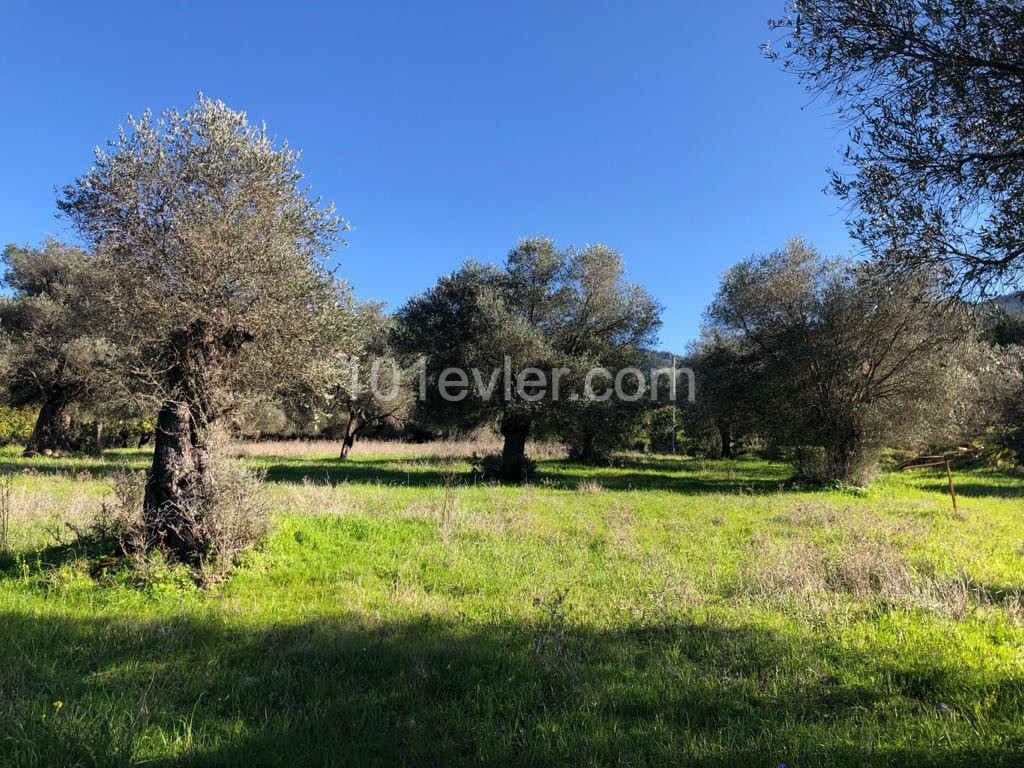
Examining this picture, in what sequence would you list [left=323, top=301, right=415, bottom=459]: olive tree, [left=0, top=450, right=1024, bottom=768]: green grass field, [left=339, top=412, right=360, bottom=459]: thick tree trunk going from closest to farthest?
[left=0, top=450, right=1024, bottom=768]: green grass field, [left=323, top=301, right=415, bottom=459]: olive tree, [left=339, top=412, right=360, bottom=459]: thick tree trunk

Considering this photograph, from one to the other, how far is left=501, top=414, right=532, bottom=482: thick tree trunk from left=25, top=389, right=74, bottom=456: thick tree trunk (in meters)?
21.6

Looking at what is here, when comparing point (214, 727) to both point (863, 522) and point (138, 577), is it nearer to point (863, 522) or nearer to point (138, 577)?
point (138, 577)

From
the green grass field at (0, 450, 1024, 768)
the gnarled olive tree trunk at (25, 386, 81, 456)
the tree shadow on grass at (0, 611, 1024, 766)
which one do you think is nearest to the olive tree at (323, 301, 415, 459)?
the gnarled olive tree trunk at (25, 386, 81, 456)

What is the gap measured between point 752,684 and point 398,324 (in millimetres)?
20666

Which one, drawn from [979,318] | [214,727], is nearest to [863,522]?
[979,318]

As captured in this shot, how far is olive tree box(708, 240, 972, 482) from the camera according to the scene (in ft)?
58.3

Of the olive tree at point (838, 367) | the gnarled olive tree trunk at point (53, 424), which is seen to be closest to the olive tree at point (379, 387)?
the gnarled olive tree trunk at point (53, 424)

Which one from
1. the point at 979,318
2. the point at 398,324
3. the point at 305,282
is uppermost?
the point at 398,324

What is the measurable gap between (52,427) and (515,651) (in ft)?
106

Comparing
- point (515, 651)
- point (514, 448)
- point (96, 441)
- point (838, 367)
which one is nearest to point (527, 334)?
point (514, 448)

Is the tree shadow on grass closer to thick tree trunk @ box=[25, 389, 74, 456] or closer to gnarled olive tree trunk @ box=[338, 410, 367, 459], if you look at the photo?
gnarled olive tree trunk @ box=[338, 410, 367, 459]

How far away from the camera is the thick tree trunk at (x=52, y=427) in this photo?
26.0 m

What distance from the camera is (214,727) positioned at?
347cm

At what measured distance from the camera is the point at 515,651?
481cm
